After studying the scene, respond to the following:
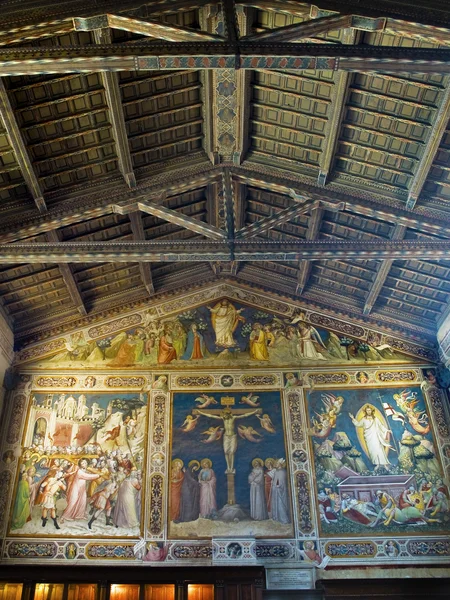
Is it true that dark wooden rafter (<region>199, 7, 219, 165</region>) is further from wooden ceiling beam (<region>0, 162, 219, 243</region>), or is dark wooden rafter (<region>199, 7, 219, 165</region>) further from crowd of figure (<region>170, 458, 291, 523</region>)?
crowd of figure (<region>170, 458, 291, 523</region>)

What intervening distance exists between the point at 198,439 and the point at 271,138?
7598 millimetres

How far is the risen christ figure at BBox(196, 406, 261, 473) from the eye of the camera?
1486cm

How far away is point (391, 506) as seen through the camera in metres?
14.2

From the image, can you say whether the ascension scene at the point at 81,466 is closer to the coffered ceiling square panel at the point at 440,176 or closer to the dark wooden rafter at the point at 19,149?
the dark wooden rafter at the point at 19,149

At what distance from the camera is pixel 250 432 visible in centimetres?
1525

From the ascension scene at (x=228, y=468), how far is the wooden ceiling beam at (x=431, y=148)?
6.32 metres

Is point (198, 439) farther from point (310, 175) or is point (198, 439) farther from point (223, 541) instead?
point (310, 175)

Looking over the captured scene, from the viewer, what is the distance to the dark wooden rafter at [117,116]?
1040 centimetres

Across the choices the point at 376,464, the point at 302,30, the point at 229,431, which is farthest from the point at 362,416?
the point at 302,30

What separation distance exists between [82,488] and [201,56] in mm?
10453

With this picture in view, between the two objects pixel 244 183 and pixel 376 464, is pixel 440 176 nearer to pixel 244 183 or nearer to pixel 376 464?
pixel 244 183

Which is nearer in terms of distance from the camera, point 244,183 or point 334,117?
point 334,117

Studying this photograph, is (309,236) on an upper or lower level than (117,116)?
upper

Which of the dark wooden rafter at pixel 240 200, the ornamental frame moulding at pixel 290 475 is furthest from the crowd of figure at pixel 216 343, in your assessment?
the dark wooden rafter at pixel 240 200
